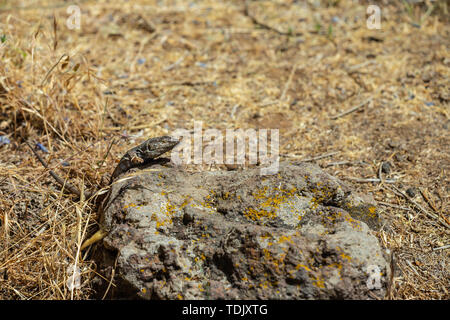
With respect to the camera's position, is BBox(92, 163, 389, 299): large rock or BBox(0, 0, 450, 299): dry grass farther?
BBox(0, 0, 450, 299): dry grass

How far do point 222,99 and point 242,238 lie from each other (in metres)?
1.96

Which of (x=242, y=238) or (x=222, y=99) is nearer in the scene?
(x=242, y=238)

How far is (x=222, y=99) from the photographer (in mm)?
3732

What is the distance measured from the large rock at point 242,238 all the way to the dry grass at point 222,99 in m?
0.27

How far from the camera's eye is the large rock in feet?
6.19

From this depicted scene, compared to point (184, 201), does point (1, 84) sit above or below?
above

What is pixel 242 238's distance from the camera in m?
1.98

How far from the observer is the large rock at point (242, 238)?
189 centimetres

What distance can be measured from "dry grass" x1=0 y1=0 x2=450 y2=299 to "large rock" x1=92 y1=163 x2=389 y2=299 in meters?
0.27

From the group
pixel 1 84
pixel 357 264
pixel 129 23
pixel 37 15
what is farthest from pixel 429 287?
pixel 37 15

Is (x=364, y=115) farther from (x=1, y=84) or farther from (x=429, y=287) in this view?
(x=1, y=84)

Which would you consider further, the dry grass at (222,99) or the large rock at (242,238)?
the dry grass at (222,99)

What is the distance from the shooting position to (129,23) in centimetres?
461

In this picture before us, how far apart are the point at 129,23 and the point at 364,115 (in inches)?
103
